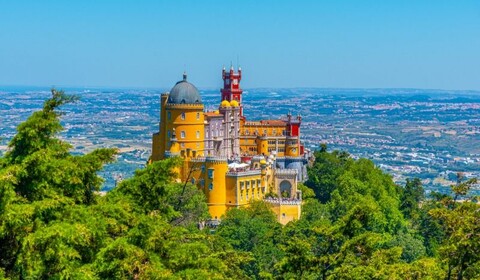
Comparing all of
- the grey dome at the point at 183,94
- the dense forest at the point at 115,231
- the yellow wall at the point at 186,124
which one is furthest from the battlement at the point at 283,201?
the dense forest at the point at 115,231

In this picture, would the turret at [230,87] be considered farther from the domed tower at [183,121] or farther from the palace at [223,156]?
the domed tower at [183,121]

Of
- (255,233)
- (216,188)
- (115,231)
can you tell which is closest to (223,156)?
(216,188)

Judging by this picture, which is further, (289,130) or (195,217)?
(289,130)

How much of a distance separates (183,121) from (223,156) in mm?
6536

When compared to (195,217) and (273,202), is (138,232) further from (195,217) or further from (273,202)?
(273,202)

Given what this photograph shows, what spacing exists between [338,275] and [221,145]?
5670 centimetres

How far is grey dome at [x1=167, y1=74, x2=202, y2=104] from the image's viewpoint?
7681 centimetres

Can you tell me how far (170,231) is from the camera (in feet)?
85.9

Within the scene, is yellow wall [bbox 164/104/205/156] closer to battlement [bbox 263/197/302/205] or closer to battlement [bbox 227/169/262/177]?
battlement [bbox 227/169/262/177]

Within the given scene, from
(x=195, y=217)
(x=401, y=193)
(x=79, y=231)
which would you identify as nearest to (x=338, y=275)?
(x=79, y=231)

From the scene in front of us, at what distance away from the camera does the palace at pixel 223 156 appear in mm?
72125

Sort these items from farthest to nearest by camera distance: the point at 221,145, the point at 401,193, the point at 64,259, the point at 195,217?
the point at 401,193
the point at 221,145
the point at 195,217
the point at 64,259

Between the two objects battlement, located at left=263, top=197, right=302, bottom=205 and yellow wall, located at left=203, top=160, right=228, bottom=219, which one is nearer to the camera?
yellow wall, located at left=203, top=160, right=228, bottom=219

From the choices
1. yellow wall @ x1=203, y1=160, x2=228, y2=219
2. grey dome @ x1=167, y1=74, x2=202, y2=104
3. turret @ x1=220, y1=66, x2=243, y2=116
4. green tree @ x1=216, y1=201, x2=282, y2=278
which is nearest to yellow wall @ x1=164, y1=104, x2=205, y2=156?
grey dome @ x1=167, y1=74, x2=202, y2=104
